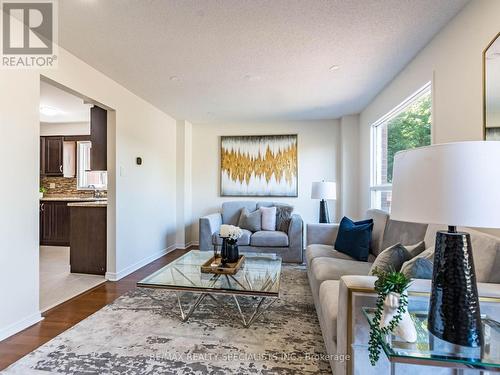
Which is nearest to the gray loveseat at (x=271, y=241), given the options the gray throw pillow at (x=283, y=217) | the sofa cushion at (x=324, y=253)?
the gray throw pillow at (x=283, y=217)

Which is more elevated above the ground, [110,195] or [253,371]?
[110,195]

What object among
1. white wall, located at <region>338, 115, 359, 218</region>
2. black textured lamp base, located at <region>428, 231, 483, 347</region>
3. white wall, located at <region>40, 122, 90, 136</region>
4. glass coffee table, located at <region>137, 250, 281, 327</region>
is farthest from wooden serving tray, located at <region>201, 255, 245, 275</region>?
white wall, located at <region>40, 122, 90, 136</region>

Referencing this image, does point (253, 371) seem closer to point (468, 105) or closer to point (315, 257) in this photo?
point (315, 257)

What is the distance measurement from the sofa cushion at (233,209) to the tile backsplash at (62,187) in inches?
119

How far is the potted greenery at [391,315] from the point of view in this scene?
1.05 m

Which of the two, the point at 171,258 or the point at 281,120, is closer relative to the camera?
the point at 171,258

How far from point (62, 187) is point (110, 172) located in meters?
3.30

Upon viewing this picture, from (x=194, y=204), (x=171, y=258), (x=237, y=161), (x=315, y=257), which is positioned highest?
(x=237, y=161)

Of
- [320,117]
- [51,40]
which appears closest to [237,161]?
[320,117]

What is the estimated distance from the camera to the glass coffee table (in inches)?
79.8

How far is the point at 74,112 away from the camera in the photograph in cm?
491

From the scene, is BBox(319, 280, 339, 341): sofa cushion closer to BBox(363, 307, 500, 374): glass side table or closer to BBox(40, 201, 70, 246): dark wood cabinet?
BBox(363, 307, 500, 374): glass side table

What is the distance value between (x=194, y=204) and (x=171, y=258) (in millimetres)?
1395

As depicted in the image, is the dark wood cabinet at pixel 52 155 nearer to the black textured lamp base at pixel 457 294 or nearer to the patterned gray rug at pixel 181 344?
the patterned gray rug at pixel 181 344
